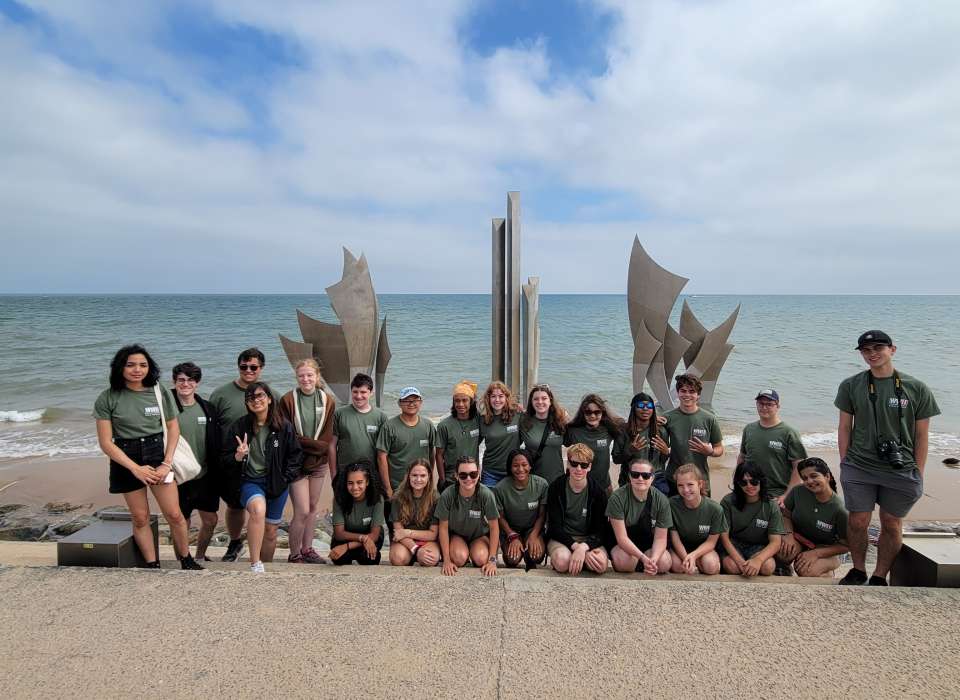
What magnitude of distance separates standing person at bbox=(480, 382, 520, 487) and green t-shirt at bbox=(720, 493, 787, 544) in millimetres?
1290

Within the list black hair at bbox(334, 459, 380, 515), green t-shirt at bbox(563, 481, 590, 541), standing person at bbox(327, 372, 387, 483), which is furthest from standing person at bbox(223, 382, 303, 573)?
green t-shirt at bbox(563, 481, 590, 541)

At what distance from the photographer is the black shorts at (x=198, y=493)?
342 centimetres

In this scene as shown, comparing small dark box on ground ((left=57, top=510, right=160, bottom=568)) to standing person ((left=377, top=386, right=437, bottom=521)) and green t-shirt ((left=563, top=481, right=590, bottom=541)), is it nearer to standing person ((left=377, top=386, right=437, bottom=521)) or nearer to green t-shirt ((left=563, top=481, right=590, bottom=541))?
standing person ((left=377, top=386, right=437, bottom=521))

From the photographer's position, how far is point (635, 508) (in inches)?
122

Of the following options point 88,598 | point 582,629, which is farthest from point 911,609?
point 88,598

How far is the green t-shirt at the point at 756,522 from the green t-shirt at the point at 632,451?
1.70ft

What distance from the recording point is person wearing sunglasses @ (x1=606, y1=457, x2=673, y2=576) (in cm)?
299

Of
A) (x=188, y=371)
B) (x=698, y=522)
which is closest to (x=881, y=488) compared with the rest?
(x=698, y=522)

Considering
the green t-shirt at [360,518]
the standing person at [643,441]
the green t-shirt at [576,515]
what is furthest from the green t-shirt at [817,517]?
the green t-shirt at [360,518]

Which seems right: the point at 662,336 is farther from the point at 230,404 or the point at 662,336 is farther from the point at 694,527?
the point at 230,404

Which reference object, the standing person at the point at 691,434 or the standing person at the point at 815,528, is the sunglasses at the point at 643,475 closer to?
the standing person at the point at 691,434

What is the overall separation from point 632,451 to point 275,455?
211 centimetres

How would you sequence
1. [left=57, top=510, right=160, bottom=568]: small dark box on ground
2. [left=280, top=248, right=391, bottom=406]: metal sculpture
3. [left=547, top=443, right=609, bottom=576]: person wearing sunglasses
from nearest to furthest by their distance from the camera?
[left=57, top=510, right=160, bottom=568]: small dark box on ground < [left=547, top=443, right=609, bottom=576]: person wearing sunglasses < [left=280, top=248, right=391, bottom=406]: metal sculpture

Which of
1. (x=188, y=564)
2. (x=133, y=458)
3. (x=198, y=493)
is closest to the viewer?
(x=133, y=458)
